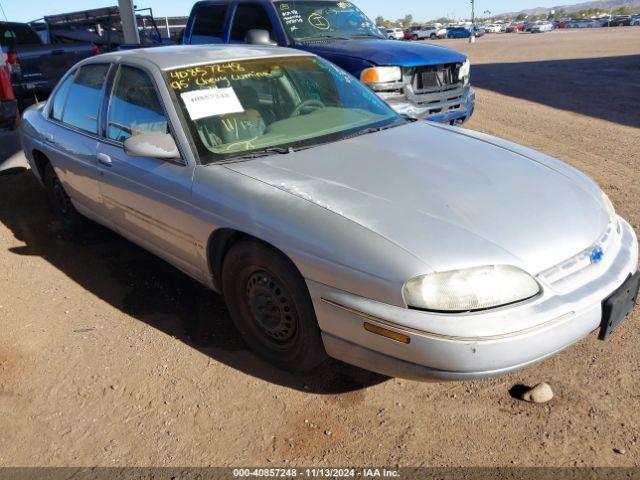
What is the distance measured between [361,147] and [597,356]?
1.66 meters

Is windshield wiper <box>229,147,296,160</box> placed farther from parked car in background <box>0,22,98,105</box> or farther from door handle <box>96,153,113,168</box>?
parked car in background <box>0,22,98,105</box>

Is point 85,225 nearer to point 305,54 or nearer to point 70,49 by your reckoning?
point 305,54

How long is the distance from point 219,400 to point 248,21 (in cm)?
594

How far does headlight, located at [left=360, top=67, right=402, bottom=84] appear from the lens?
19.6ft

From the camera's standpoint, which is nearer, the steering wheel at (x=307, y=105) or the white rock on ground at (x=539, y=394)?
the white rock on ground at (x=539, y=394)

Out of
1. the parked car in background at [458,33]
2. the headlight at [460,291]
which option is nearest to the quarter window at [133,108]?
the headlight at [460,291]

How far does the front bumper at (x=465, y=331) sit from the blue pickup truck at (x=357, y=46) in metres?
4.05

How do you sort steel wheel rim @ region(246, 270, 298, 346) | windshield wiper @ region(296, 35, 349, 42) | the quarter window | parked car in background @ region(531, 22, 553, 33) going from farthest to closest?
1. parked car in background @ region(531, 22, 553, 33)
2. windshield wiper @ region(296, 35, 349, 42)
3. the quarter window
4. steel wheel rim @ region(246, 270, 298, 346)

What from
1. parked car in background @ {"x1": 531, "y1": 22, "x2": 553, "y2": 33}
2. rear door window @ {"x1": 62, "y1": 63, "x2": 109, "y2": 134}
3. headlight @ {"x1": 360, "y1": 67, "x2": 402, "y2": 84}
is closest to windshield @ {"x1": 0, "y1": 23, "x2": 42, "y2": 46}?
rear door window @ {"x1": 62, "y1": 63, "x2": 109, "y2": 134}

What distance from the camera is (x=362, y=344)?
231 cm

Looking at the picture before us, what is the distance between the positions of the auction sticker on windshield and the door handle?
2.46 feet

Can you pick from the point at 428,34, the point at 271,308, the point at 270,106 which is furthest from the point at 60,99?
the point at 428,34

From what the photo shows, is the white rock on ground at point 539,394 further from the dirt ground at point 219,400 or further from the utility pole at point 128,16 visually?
the utility pole at point 128,16

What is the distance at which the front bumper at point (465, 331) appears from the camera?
2102mm
